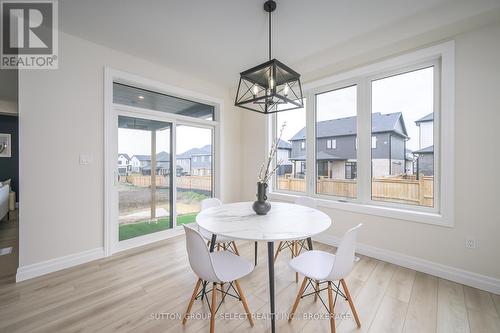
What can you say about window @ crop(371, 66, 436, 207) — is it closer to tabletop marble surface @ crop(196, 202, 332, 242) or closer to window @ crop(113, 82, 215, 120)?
tabletop marble surface @ crop(196, 202, 332, 242)

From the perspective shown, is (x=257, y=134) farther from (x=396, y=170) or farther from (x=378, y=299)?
(x=378, y=299)

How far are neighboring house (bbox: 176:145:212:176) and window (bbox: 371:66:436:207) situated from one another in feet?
9.59

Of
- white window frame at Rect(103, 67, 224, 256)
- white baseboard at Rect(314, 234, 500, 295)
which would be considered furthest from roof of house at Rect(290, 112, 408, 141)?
white window frame at Rect(103, 67, 224, 256)

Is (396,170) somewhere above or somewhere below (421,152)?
below

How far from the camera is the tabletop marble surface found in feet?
4.74

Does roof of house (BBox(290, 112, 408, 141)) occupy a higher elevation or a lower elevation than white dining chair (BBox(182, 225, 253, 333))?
higher

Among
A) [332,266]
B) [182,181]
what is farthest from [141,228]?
[332,266]

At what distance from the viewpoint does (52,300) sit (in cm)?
187

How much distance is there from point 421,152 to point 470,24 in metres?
1.36

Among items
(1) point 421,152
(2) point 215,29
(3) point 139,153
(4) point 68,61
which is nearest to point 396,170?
(1) point 421,152

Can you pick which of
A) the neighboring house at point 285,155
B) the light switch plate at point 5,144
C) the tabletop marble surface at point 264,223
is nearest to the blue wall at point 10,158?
the light switch plate at point 5,144

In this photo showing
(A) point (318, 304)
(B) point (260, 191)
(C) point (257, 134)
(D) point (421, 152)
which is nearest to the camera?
(A) point (318, 304)

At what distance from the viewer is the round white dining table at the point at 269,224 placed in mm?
1441

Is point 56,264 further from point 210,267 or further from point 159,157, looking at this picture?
point 210,267
